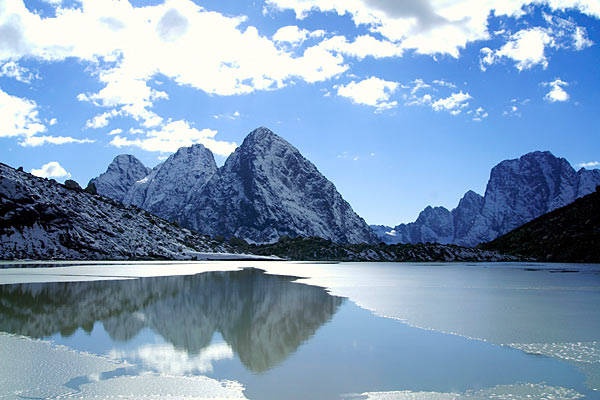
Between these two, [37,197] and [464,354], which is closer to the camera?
[464,354]

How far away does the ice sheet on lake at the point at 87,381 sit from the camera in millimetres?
11617

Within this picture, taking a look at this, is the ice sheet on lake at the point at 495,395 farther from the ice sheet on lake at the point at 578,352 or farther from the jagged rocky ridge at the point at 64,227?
the jagged rocky ridge at the point at 64,227

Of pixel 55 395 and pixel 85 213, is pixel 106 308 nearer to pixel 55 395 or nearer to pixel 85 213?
pixel 55 395

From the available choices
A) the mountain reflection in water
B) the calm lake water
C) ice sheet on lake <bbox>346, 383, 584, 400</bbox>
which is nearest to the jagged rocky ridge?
the mountain reflection in water

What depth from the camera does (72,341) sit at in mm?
18281

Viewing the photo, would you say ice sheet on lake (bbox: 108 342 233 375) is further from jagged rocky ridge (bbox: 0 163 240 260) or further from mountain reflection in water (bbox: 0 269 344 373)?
jagged rocky ridge (bbox: 0 163 240 260)

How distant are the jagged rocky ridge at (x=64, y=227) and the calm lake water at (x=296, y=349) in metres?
104

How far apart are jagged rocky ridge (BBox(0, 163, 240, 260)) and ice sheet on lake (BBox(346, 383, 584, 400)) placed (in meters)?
129

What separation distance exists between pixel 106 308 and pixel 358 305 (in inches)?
642

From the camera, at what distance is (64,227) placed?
430 ft

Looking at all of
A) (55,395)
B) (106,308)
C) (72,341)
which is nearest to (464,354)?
(55,395)

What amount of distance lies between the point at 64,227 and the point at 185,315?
122035 mm

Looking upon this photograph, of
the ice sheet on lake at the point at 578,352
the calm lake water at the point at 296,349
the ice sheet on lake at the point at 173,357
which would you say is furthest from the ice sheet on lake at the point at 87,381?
the ice sheet on lake at the point at 578,352

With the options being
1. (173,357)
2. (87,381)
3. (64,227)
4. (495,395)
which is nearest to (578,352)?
(495,395)
